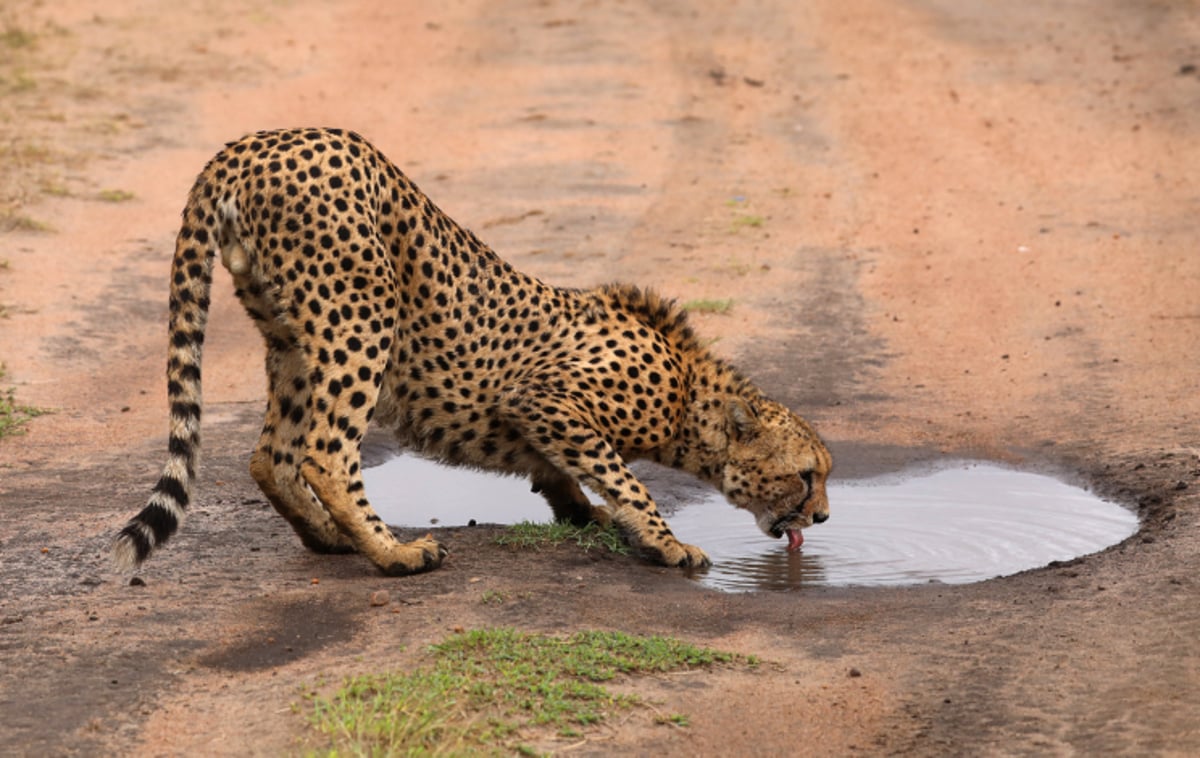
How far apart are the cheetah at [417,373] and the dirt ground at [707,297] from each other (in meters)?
0.38

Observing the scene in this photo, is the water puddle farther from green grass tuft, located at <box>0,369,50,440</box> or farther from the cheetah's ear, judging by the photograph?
green grass tuft, located at <box>0,369,50,440</box>

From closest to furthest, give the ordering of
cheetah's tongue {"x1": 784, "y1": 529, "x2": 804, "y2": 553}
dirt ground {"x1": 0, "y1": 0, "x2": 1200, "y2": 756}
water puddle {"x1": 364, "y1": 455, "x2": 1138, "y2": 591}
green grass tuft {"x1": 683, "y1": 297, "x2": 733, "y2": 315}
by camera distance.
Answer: dirt ground {"x1": 0, "y1": 0, "x2": 1200, "y2": 756}, water puddle {"x1": 364, "y1": 455, "x2": 1138, "y2": 591}, cheetah's tongue {"x1": 784, "y1": 529, "x2": 804, "y2": 553}, green grass tuft {"x1": 683, "y1": 297, "x2": 733, "y2": 315}

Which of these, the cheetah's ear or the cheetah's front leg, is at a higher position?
the cheetah's ear

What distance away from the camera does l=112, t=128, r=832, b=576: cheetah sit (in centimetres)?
645

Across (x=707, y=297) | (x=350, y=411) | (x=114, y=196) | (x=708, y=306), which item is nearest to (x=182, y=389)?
(x=350, y=411)

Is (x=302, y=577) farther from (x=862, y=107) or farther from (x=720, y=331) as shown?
(x=862, y=107)

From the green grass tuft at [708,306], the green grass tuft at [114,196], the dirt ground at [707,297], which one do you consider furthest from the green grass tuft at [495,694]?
the green grass tuft at [114,196]

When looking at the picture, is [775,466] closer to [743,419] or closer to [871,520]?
[743,419]

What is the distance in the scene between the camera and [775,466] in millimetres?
7234

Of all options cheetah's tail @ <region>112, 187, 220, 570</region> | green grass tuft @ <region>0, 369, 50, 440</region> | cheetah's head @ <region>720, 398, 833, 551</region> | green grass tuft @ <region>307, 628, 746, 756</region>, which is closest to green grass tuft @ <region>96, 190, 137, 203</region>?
green grass tuft @ <region>0, 369, 50, 440</region>

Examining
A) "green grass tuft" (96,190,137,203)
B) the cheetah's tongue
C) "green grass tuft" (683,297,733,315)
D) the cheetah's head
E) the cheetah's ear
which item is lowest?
the cheetah's tongue

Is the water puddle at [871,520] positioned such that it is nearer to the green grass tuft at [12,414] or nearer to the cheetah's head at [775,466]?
the cheetah's head at [775,466]

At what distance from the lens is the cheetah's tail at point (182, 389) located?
19.3ft

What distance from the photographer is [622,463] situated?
6980 millimetres
